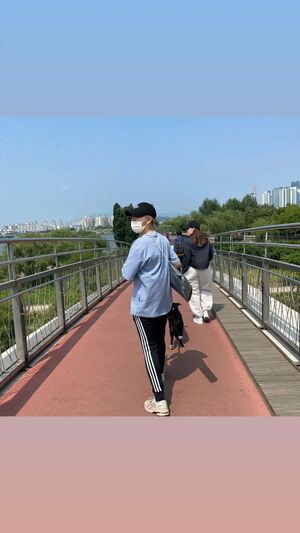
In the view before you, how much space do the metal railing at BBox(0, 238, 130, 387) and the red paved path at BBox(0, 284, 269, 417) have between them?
204 millimetres

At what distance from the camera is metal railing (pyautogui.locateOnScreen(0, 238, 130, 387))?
391 centimetres

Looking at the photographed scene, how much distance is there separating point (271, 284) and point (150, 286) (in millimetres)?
2306

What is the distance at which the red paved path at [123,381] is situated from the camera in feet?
10.5

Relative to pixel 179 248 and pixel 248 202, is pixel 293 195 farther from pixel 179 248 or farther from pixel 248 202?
pixel 179 248

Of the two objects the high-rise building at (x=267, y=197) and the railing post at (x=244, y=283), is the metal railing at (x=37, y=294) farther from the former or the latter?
the high-rise building at (x=267, y=197)

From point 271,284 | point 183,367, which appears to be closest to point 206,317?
point 271,284

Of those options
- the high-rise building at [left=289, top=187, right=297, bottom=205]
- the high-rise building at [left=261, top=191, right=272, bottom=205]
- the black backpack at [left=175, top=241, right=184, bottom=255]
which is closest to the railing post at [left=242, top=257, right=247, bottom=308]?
the black backpack at [left=175, top=241, right=184, bottom=255]

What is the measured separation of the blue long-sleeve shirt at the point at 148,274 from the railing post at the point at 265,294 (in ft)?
7.50

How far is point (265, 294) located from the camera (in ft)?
16.8

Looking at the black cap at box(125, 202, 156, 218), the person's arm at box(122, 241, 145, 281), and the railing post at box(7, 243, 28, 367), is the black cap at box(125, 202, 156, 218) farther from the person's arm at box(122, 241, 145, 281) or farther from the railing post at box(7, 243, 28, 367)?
the railing post at box(7, 243, 28, 367)

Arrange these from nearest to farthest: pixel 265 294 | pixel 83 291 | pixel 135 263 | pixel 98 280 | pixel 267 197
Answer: pixel 135 263
pixel 265 294
pixel 83 291
pixel 98 280
pixel 267 197

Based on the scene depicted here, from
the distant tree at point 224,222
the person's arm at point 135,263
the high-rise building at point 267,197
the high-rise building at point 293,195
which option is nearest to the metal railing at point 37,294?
the person's arm at point 135,263

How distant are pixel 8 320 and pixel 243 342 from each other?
2.51 meters

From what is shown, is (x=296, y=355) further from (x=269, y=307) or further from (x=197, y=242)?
(x=197, y=242)
